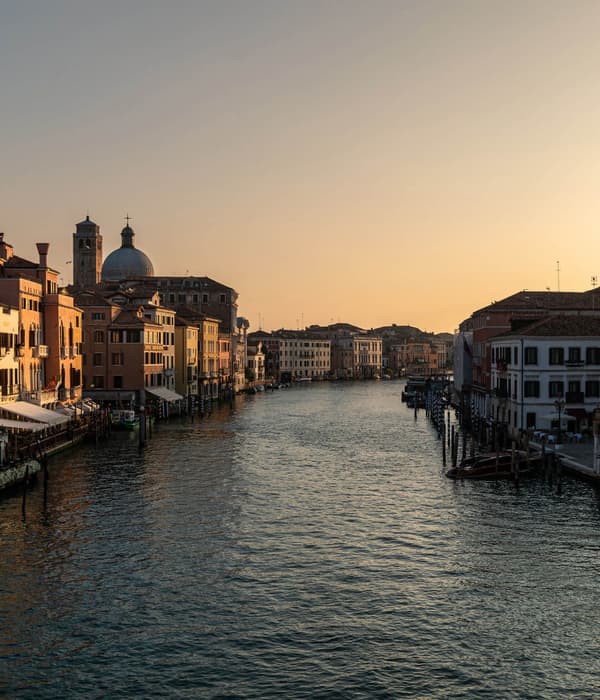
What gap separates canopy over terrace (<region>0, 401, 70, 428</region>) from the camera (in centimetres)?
4212

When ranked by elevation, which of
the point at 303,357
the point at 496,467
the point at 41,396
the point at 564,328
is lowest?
the point at 496,467

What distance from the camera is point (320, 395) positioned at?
394 ft

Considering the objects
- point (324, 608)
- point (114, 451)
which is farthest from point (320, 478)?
point (324, 608)

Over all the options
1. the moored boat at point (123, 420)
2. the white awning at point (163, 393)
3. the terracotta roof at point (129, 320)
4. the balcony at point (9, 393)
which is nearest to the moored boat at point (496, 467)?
the balcony at point (9, 393)

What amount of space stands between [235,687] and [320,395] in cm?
10423

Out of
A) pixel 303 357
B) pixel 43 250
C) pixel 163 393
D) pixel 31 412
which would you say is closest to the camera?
pixel 31 412

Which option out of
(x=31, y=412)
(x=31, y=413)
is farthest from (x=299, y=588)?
(x=31, y=412)

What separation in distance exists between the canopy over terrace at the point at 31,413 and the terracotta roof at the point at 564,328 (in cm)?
2647

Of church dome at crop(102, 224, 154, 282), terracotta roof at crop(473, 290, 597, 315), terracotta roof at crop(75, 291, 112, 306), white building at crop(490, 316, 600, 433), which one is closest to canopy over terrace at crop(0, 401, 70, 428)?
terracotta roof at crop(75, 291, 112, 306)

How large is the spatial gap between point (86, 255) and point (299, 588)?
108 metres

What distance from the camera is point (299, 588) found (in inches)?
846

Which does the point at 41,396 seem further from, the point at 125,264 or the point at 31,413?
the point at 125,264

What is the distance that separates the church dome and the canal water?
81.6 meters

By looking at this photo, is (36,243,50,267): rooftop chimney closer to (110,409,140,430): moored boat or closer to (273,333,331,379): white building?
(110,409,140,430): moored boat
